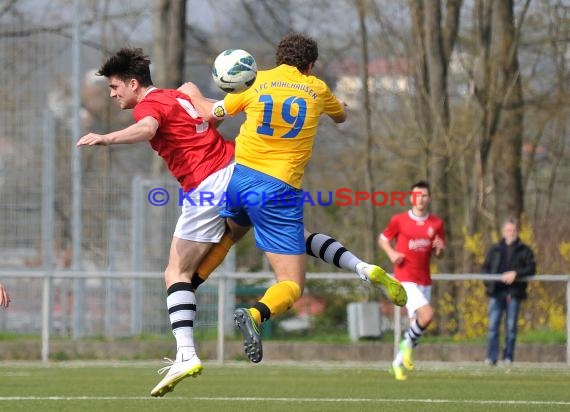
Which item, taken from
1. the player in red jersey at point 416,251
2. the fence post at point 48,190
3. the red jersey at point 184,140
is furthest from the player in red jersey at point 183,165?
the fence post at point 48,190

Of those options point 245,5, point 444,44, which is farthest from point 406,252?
point 245,5

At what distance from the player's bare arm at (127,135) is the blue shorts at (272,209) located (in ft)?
2.14

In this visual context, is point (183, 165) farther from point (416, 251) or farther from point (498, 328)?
point (498, 328)

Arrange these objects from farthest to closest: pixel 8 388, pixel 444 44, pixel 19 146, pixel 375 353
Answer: pixel 444 44 < pixel 19 146 < pixel 375 353 < pixel 8 388

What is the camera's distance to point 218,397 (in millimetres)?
10734

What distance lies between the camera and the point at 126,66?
30.8 feet

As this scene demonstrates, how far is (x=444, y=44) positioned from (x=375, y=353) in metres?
7.64

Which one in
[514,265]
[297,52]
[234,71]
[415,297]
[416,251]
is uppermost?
[297,52]

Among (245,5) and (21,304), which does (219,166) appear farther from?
(245,5)

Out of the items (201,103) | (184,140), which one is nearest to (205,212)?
(184,140)

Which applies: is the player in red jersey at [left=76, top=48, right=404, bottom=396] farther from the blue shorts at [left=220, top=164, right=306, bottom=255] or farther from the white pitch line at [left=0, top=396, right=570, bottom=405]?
the white pitch line at [left=0, top=396, right=570, bottom=405]

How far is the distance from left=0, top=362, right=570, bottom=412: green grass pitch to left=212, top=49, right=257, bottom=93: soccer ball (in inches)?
84.8

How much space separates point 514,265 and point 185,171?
881 centimetres

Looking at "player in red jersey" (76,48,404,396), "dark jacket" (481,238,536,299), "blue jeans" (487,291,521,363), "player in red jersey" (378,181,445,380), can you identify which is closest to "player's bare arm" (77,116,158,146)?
"player in red jersey" (76,48,404,396)
